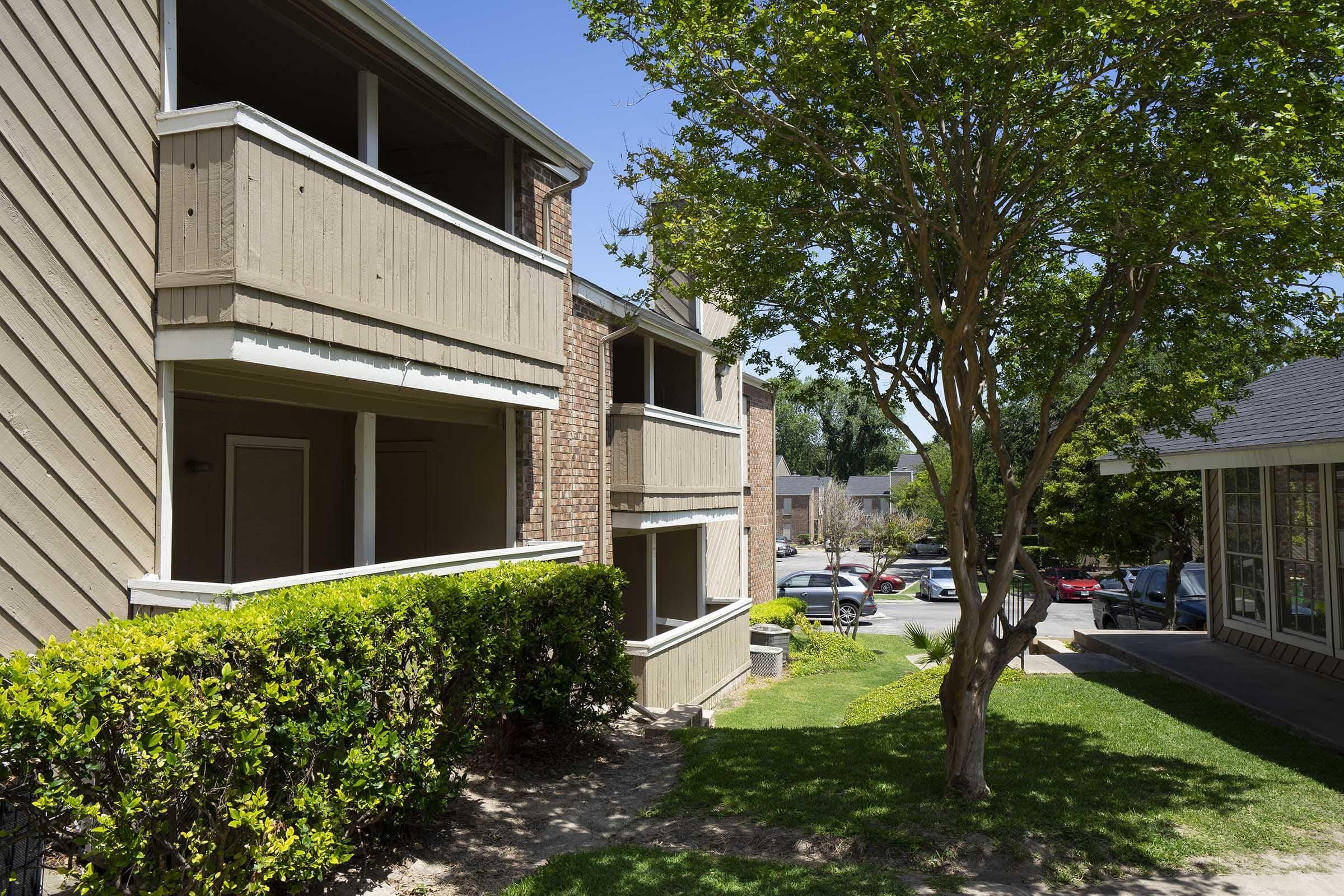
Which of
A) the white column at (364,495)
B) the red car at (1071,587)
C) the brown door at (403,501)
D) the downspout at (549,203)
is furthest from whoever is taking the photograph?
the red car at (1071,587)

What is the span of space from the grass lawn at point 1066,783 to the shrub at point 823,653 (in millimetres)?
8514

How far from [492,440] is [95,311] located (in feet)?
18.1

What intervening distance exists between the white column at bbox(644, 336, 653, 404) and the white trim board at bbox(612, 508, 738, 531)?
1862 millimetres

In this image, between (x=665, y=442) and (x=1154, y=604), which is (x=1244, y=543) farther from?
(x=665, y=442)

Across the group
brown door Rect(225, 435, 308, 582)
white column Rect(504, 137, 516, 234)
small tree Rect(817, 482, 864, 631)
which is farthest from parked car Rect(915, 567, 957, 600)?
brown door Rect(225, 435, 308, 582)

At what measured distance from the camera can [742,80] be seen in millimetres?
8156

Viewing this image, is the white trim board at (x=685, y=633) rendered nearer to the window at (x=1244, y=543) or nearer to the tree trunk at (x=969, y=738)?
the tree trunk at (x=969, y=738)

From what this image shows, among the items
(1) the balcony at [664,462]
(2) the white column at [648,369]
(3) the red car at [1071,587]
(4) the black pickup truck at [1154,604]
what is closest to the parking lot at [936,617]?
(3) the red car at [1071,587]

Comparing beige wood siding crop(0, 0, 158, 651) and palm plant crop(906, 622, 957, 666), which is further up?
beige wood siding crop(0, 0, 158, 651)

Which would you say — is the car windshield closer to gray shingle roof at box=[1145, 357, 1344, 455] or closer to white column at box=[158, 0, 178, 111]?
gray shingle roof at box=[1145, 357, 1344, 455]

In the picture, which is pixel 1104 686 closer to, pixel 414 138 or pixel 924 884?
pixel 924 884

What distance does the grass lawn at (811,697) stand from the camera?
14.1m

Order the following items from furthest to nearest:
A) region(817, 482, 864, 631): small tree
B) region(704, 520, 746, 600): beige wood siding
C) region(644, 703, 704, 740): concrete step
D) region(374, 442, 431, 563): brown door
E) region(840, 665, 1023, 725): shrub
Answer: region(817, 482, 864, 631): small tree
region(704, 520, 746, 600): beige wood siding
region(840, 665, 1023, 725): shrub
region(374, 442, 431, 563): brown door
region(644, 703, 704, 740): concrete step

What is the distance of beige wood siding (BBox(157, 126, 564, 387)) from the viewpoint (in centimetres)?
634
